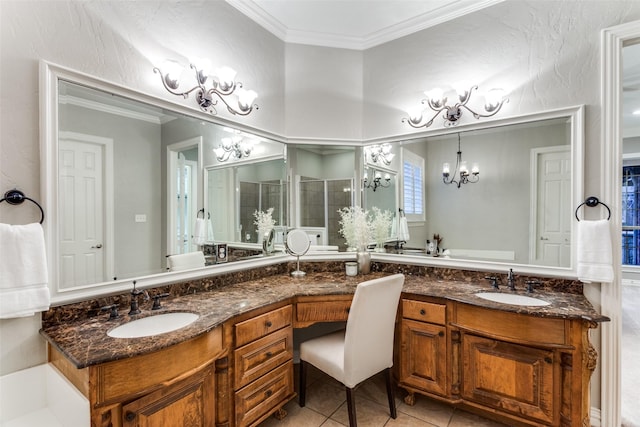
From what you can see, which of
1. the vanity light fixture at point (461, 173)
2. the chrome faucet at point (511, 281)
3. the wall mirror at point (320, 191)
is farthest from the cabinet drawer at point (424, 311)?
the vanity light fixture at point (461, 173)

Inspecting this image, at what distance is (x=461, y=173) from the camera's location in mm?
2373

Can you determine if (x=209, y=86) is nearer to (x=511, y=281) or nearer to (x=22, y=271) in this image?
(x=22, y=271)

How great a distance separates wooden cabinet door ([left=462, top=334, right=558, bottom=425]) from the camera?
1.60m

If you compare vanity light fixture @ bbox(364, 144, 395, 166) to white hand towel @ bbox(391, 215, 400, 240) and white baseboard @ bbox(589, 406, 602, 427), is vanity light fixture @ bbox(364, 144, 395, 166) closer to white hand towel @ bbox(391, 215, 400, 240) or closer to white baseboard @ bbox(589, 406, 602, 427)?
white hand towel @ bbox(391, 215, 400, 240)

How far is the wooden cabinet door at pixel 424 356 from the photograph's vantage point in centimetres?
188

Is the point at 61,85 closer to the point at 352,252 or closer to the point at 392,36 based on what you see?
the point at 352,252

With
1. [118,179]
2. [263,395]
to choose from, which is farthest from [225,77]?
[263,395]

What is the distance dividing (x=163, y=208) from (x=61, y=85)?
775mm

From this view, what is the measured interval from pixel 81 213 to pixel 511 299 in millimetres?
2562

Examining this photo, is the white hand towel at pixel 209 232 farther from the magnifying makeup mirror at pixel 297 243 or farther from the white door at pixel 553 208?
the white door at pixel 553 208

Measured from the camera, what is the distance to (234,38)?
224 centimetres

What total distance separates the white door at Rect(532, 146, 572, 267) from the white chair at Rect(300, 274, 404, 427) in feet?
3.58

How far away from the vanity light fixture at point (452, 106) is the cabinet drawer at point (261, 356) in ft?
6.49

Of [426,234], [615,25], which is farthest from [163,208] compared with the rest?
[615,25]
